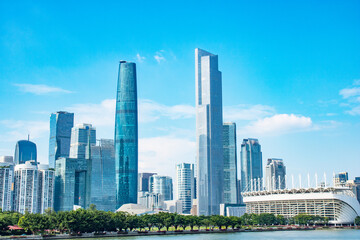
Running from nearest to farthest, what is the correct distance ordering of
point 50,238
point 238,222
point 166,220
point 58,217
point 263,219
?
point 50,238 < point 58,217 < point 166,220 < point 238,222 < point 263,219

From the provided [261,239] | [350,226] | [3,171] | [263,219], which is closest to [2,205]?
[3,171]

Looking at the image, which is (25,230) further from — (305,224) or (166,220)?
(305,224)

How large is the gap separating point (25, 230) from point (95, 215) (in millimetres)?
19743

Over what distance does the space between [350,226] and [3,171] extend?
491ft

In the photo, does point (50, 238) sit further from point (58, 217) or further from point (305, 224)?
point (305, 224)

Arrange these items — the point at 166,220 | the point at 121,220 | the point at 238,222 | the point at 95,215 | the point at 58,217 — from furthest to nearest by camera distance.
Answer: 1. the point at 238,222
2. the point at 166,220
3. the point at 121,220
4. the point at 95,215
5. the point at 58,217

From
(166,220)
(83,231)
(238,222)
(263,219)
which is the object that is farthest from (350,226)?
(83,231)

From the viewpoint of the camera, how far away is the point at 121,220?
13800 centimetres

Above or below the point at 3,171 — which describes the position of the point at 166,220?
below

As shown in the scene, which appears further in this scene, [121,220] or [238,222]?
[238,222]

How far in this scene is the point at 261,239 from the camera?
379 ft

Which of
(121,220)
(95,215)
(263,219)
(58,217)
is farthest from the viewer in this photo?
(263,219)

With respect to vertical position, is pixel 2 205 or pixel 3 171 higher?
pixel 3 171

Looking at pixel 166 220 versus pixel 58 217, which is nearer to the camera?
pixel 58 217
